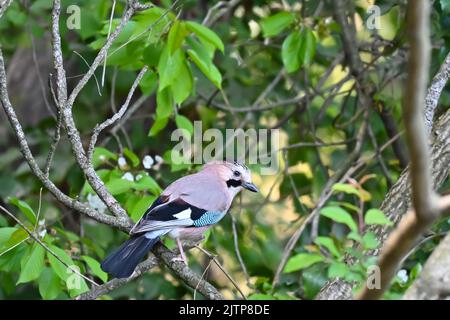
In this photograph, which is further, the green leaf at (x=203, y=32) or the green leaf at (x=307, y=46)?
the green leaf at (x=307, y=46)

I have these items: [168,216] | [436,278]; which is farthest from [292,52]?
[436,278]

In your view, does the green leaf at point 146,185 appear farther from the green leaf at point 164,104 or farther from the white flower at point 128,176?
the green leaf at point 164,104

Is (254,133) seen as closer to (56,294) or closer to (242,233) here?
(242,233)

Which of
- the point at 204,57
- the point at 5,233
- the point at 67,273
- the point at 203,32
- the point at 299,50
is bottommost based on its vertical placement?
the point at 67,273

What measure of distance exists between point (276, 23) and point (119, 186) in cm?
136

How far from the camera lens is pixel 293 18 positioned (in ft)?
14.9

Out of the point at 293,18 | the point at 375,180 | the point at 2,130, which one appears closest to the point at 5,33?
the point at 2,130

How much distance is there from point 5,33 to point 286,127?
2.20 metres

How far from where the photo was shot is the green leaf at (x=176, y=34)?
3.62 m

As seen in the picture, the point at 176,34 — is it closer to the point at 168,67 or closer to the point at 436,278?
the point at 168,67

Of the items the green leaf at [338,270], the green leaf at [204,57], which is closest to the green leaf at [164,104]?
the green leaf at [204,57]

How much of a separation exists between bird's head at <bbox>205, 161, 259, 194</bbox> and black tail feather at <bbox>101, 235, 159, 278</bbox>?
59 centimetres

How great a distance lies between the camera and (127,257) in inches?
126

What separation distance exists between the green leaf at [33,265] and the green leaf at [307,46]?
1.80 m
